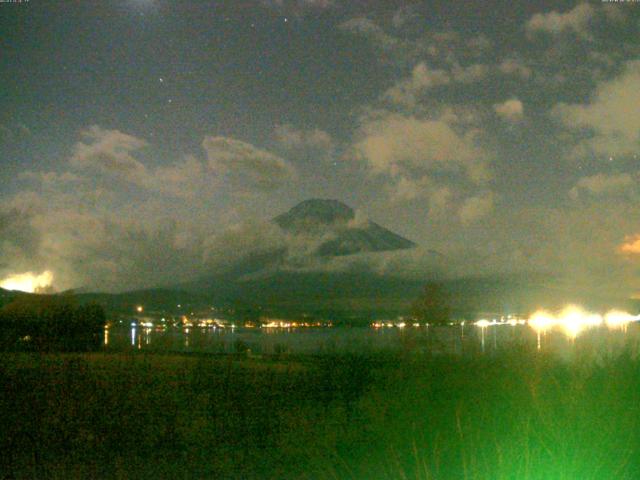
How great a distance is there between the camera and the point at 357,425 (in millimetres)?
14609

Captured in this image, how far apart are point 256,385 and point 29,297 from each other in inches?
1469

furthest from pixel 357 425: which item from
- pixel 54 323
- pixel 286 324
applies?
pixel 286 324

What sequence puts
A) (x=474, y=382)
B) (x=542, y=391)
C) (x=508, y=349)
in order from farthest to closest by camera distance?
(x=508, y=349) → (x=474, y=382) → (x=542, y=391)

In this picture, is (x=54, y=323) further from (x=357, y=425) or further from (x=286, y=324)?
(x=286, y=324)

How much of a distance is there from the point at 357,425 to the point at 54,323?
3762cm

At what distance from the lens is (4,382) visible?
19.0 m

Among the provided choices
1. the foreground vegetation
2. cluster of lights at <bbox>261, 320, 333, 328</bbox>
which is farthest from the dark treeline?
cluster of lights at <bbox>261, 320, 333, 328</bbox>

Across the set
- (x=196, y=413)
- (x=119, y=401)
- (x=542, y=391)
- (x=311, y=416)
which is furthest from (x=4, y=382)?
(x=542, y=391)

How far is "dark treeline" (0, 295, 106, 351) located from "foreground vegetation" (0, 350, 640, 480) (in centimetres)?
2634

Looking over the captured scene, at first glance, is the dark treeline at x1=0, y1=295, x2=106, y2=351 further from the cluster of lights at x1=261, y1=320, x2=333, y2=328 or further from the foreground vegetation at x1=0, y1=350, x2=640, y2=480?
the cluster of lights at x1=261, y1=320, x2=333, y2=328

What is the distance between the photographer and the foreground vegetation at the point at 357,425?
10422 mm

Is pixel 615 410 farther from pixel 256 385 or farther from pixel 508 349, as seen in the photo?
pixel 256 385

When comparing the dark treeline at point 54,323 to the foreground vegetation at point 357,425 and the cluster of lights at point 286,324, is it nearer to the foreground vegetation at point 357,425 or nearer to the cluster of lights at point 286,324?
the foreground vegetation at point 357,425

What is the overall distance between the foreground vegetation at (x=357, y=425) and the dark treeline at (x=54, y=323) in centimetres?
2634
